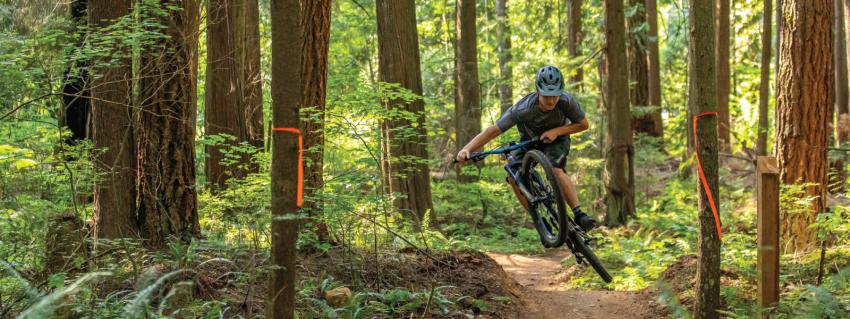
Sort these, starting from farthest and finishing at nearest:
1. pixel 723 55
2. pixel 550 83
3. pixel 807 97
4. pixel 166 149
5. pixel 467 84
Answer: pixel 723 55
pixel 467 84
pixel 807 97
pixel 550 83
pixel 166 149

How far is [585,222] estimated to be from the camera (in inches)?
287

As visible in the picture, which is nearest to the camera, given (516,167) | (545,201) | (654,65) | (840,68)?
(545,201)

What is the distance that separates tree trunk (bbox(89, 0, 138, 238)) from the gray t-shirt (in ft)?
12.9

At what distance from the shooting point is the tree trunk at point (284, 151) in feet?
12.3

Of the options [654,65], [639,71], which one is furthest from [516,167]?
[654,65]

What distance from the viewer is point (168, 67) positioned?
22.9 feet

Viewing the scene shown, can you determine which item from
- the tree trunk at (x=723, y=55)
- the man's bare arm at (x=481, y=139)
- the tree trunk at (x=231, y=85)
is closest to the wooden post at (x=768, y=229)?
the man's bare arm at (x=481, y=139)

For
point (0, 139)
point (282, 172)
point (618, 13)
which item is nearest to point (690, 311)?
point (282, 172)

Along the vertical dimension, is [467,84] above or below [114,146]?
above

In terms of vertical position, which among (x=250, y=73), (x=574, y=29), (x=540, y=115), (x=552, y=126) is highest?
(x=574, y=29)

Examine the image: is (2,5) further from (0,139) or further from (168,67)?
(168,67)

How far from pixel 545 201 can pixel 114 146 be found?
4.74 metres

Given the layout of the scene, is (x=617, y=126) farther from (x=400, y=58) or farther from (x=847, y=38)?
(x=400, y=58)

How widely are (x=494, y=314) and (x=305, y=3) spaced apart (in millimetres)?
3958
